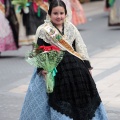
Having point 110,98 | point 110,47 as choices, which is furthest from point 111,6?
point 110,98

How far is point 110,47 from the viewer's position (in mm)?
11984

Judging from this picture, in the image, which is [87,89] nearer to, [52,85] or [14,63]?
[52,85]

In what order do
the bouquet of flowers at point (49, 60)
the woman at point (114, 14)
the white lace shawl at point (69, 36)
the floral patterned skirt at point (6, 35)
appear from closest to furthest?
the bouquet of flowers at point (49, 60) < the white lace shawl at point (69, 36) < the floral patterned skirt at point (6, 35) < the woman at point (114, 14)

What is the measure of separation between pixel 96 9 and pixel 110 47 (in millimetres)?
11346

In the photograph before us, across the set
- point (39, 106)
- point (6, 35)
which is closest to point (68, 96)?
point (39, 106)

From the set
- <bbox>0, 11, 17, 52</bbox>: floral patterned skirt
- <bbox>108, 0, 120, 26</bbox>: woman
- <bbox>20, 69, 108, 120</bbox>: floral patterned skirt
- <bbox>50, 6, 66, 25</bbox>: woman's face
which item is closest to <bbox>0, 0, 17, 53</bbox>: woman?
<bbox>0, 11, 17, 52</bbox>: floral patterned skirt

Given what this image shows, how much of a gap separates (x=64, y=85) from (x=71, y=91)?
8 centimetres

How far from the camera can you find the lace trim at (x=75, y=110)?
486 cm

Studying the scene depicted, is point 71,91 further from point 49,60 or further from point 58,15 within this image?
point 58,15

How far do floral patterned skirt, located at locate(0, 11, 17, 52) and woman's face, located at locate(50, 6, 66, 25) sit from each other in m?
6.20

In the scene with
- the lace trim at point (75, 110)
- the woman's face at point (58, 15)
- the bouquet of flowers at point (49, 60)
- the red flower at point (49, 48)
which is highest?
the woman's face at point (58, 15)

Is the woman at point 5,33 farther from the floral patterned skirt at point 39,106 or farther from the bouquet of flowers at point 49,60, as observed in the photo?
the bouquet of flowers at point 49,60

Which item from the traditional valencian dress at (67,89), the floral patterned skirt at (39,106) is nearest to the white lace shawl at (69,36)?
the traditional valencian dress at (67,89)

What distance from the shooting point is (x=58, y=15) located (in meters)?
4.86
